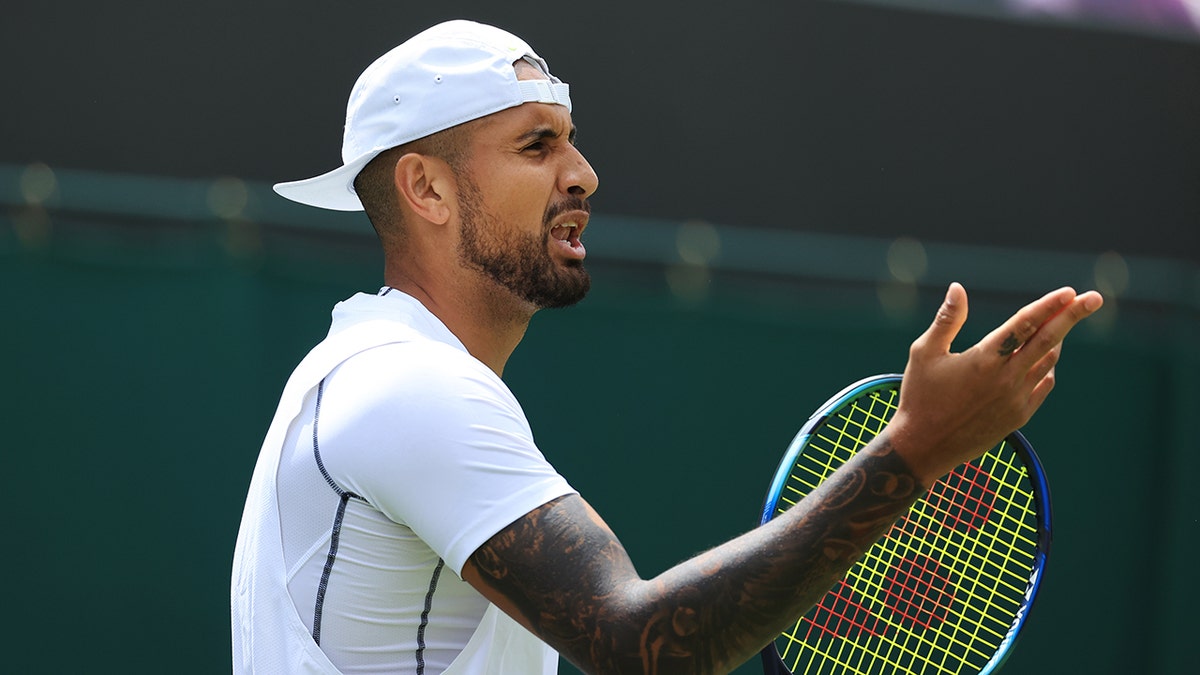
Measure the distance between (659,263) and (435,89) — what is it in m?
2.32

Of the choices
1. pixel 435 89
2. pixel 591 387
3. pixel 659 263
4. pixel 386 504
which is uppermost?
pixel 659 263

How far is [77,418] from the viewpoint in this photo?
13.4 ft

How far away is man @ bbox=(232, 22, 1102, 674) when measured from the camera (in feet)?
5.04

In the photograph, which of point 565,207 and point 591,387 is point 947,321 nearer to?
point 565,207

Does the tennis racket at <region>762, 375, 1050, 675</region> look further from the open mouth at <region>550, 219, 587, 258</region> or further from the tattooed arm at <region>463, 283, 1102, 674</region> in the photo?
the open mouth at <region>550, 219, 587, 258</region>

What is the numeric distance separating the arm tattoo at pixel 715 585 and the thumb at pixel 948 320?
12cm

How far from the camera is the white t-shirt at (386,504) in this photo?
1.62m

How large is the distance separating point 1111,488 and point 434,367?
3.53 meters

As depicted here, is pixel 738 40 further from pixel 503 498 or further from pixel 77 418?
pixel 503 498

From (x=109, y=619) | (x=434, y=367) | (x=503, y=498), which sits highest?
(x=434, y=367)

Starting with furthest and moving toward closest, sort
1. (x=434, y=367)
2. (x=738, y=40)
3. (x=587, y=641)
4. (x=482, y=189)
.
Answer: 1. (x=738, y=40)
2. (x=482, y=189)
3. (x=434, y=367)
4. (x=587, y=641)

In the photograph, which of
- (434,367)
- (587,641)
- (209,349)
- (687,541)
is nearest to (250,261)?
(209,349)

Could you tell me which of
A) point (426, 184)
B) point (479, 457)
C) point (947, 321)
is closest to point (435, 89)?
point (426, 184)

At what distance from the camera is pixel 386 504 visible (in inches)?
65.6
